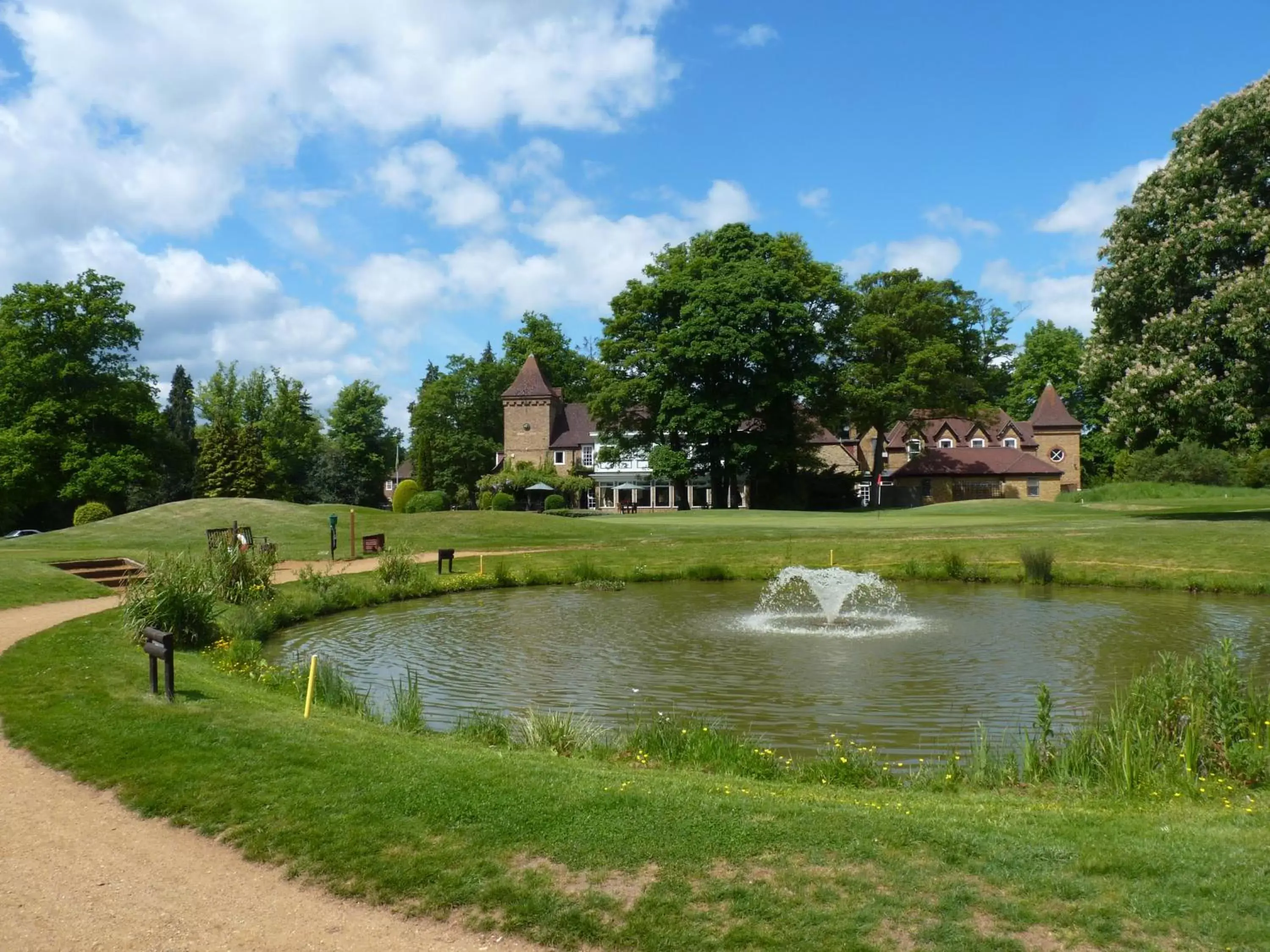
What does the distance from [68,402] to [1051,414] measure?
71757 millimetres

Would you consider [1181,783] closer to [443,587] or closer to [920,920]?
[920,920]

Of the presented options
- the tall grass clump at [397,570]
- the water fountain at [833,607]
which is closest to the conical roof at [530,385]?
the tall grass clump at [397,570]

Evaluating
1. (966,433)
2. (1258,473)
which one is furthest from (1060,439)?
(1258,473)

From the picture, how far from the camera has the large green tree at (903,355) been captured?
64500 mm

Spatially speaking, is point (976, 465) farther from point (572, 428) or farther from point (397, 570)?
point (397, 570)

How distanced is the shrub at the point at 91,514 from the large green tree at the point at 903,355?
141ft

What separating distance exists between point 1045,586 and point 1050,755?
1767 centimetres

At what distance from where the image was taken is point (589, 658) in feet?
54.9

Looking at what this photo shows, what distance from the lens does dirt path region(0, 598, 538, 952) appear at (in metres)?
5.76

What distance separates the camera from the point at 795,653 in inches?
668

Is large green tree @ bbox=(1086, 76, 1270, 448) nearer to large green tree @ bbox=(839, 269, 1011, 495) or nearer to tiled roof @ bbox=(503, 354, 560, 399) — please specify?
large green tree @ bbox=(839, 269, 1011, 495)

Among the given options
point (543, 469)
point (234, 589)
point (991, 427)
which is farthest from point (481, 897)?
point (991, 427)

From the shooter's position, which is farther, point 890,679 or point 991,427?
point 991,427

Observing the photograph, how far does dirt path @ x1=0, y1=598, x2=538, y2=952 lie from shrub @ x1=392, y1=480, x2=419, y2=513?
186 ft
